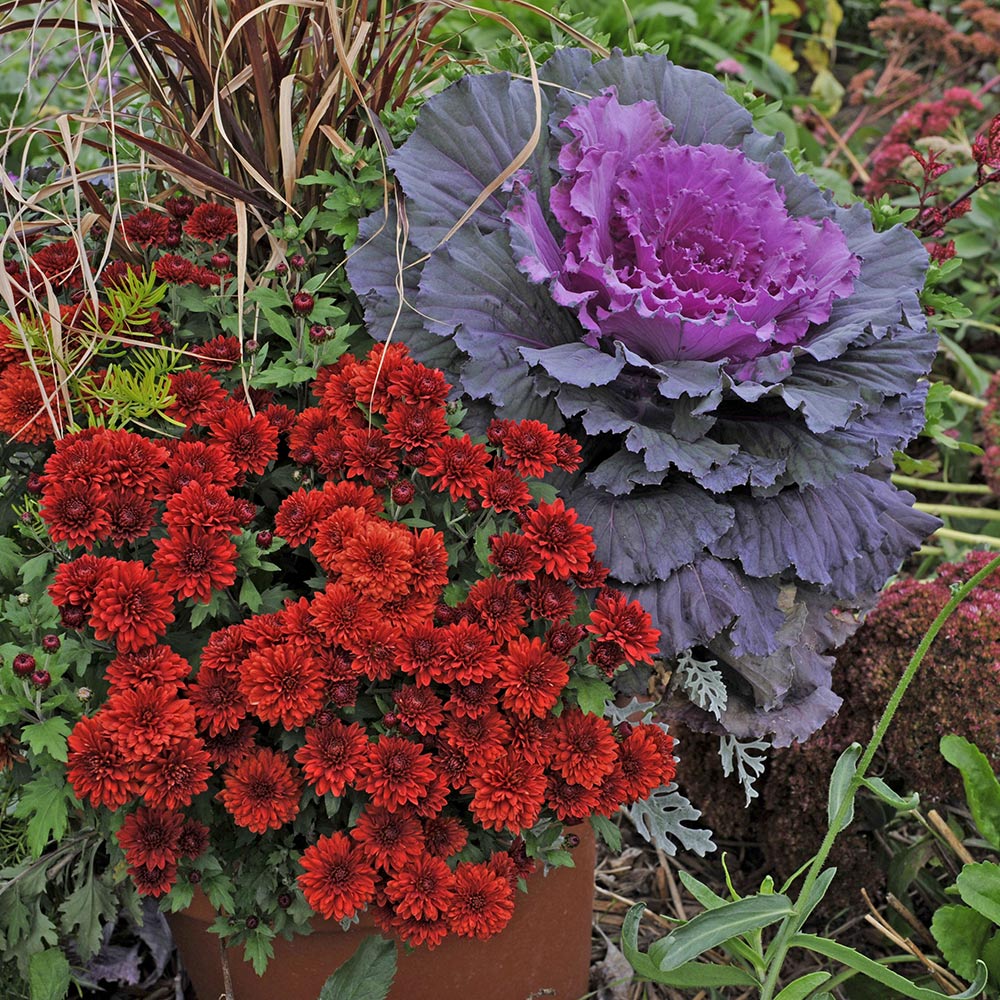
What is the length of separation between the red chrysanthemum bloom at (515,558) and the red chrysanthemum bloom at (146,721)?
1.20 feet

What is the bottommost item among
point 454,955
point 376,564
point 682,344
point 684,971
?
point 454,955

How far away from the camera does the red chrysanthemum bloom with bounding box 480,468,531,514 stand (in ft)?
4.16

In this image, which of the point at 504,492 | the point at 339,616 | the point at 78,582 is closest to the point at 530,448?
the point at 504,492

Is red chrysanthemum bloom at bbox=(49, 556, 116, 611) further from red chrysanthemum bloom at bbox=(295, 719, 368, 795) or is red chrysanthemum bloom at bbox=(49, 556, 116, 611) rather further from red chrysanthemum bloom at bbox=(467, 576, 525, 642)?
red chrysanthemum bloom at bbox=(467, 576, 525, 642)

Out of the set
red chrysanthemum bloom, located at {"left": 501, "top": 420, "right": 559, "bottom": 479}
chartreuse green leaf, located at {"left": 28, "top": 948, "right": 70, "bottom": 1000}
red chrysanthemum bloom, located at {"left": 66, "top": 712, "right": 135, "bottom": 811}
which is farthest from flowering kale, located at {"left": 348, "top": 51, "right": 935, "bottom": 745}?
chartreuse green leaf, located at {"left": 28, "top": 948, "right": 70, "bottom": 1000}

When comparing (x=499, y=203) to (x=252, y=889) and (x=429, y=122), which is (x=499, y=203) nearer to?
(x=429, y=122)

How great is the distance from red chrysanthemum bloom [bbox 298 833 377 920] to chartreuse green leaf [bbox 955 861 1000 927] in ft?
2.54

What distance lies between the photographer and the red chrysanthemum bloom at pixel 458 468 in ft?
4.16

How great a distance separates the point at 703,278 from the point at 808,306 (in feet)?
0.54

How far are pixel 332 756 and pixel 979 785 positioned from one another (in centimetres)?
92

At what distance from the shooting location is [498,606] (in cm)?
124

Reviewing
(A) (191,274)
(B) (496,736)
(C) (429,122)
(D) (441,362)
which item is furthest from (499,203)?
(B) (496,736)

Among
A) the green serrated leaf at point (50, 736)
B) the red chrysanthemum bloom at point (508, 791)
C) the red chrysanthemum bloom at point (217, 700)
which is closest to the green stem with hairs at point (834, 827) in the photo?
the red chrysanthemum bloom at point (508, 791)

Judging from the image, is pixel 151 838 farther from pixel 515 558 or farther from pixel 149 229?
pixel 149 229
